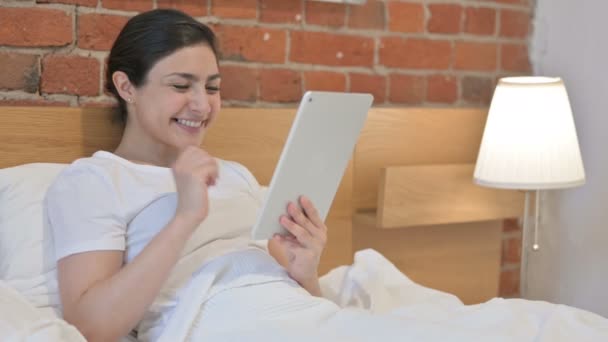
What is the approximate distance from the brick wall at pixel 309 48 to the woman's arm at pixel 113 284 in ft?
1.76

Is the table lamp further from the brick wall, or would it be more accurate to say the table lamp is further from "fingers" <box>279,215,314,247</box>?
"fingers" <box>279,215,314,247</box>

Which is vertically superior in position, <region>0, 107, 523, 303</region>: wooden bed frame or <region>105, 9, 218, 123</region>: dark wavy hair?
<region>105, 9, 218, 123</region>: dark wavy hair

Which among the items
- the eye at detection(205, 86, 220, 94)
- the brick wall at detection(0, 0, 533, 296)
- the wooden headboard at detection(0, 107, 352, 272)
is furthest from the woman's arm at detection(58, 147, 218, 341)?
the brick wall at detection(0, 0, 533, 296)

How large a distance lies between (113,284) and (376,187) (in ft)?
3.03

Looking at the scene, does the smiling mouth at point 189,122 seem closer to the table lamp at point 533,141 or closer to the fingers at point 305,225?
the fingers at point 305,225

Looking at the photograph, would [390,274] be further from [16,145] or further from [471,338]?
[16,145]

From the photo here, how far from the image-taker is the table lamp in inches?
72.8

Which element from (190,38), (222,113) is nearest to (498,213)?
(222,113)

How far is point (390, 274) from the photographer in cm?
164

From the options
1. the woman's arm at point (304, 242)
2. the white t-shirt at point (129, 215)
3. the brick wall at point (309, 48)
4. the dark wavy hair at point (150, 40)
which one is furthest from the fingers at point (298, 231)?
the brick wall at point (309, 48)

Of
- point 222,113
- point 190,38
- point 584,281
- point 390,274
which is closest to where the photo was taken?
point 190,38

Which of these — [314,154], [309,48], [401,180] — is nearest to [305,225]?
[314,154]

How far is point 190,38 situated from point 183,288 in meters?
0.45

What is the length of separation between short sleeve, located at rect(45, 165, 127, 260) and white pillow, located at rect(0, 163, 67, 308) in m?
0.06
